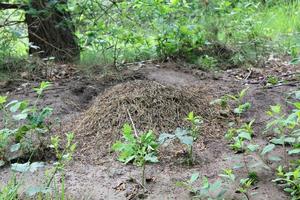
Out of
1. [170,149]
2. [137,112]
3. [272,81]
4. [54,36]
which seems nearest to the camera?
[170,149]

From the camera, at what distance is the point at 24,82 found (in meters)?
4.99

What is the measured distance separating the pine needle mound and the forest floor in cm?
10

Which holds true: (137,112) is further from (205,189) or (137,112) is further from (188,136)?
(205,189)

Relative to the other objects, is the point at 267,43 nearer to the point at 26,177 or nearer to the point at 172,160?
the point at 172,160

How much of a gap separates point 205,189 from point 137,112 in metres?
1.29

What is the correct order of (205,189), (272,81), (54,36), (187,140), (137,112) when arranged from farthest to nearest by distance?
(54,36)
(272,81)
(137,112)
(187,140)
(205,189)

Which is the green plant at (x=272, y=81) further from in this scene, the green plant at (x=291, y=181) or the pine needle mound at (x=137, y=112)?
the green plant at (x=291, y=181)

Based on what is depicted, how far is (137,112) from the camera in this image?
3658 mm

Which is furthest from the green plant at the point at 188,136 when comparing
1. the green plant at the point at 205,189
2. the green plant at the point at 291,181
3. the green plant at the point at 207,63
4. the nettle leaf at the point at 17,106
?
the green plant at the point at 207,63

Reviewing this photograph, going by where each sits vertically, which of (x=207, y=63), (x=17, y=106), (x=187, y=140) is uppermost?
(x=17, y=106)

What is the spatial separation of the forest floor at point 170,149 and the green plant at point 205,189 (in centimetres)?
7

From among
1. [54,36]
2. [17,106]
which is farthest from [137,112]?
[54,36]

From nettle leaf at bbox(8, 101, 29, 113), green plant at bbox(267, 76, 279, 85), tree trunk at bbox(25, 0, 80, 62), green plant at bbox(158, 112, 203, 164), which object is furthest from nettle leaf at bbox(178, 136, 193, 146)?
tree trunk at bbox(25, 0, 80, 62)

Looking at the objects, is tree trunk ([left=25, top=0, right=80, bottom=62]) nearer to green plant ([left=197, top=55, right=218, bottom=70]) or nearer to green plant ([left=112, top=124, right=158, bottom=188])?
green plant ([left=197, top=55, right=218, bottom=70])
